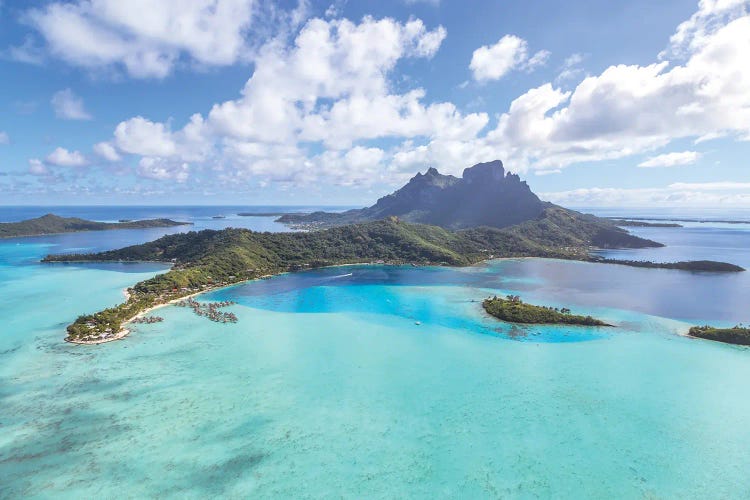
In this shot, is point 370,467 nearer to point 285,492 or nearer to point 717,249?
point 285,492

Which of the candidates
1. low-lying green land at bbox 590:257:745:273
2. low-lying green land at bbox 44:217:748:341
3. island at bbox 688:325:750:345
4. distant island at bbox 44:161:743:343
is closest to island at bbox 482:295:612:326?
distant island at bbox 44:161:743:343

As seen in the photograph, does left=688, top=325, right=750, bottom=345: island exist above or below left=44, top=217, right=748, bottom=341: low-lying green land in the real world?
below

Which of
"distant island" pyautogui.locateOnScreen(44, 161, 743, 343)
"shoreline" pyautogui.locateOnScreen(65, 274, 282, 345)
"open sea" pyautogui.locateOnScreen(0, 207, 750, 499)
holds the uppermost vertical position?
"distant island" pyautogui.locateOnScreen(44, 161, 743, 343)

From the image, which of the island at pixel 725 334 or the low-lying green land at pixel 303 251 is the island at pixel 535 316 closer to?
the island at pixel 725 334

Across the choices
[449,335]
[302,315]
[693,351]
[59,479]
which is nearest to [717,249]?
[693,351]

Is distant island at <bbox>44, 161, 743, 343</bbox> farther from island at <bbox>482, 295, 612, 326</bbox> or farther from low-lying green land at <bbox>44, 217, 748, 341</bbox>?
island at <bbox>482, 295, 612, 326</bbox>

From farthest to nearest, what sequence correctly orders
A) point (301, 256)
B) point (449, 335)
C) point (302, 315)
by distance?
point (301, 256), point (302, 315), point (449, 335)

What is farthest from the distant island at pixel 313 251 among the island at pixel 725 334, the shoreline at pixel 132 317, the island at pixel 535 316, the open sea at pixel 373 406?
the island at pixel 725 334

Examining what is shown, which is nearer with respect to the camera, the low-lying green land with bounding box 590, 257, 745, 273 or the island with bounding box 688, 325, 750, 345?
the island with bounding box 688, 325, 750, 345
